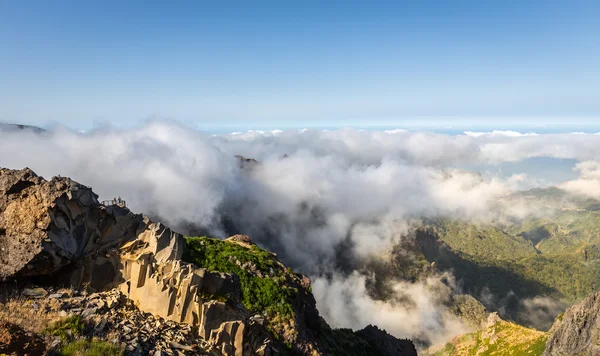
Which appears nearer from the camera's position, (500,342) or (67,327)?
(67,327)

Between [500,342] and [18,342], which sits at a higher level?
[18,342]

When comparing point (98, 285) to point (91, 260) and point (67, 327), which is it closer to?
point (91, 260)

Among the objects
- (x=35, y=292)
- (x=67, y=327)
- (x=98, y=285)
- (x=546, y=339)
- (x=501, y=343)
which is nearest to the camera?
(x=67, y=327)

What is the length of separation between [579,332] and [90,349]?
409 ft

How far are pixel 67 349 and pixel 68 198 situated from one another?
1032 centimetres

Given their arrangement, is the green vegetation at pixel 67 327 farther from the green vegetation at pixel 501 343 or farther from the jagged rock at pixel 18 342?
the green vegetation at pixel 501 343

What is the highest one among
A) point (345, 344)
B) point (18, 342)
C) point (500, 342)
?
point (18, 342)

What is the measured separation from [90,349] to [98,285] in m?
8.61

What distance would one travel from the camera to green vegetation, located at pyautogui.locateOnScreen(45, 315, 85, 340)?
15352 millimetres

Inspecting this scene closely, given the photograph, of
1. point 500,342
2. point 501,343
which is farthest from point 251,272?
point 500,342

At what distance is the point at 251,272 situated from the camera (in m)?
55.7

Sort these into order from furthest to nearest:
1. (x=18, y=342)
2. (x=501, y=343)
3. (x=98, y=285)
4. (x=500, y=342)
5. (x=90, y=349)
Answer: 1. (x=500, y=342)
2. (x=501, y=343)
3. (x=98, y=285)
4. (x=90, y=349)
5. (x=18, y=342)

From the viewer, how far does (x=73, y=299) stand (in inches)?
725

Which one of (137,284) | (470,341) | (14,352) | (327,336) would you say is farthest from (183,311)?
(470,341)
